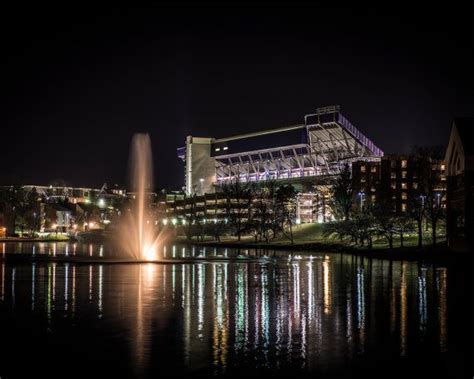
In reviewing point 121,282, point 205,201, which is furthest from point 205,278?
point 205,201

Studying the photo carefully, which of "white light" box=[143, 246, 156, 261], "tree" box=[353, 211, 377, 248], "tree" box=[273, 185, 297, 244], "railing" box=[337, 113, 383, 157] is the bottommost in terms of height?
"white light" box=[143, 246, 156, 261]

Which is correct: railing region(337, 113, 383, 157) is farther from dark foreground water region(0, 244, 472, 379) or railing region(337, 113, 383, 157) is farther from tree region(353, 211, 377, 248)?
dark foreground water region(0, 244, 472, 379)

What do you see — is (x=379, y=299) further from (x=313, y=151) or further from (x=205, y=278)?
(x=313, y=151)

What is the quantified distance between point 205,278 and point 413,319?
1841 centimetres

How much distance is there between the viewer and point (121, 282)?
35031 mm

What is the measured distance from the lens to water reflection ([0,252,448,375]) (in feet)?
53.3

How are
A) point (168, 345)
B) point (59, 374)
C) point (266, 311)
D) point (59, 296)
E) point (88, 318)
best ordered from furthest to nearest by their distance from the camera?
point (59, 296), point (266, 311), point (88, 318), point (168, 345), point (59, 374)

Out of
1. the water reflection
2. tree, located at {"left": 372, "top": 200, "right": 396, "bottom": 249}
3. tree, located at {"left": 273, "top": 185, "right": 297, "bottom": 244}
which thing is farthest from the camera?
tree, located at {"left": 273, "top": 185, "right": 297, "bottom": 244}

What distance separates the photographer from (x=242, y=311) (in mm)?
23500

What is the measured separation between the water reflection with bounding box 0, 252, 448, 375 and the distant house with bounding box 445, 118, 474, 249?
21.9m

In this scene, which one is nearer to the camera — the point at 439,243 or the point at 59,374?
the point at 59,374

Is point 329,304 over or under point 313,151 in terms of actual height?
under

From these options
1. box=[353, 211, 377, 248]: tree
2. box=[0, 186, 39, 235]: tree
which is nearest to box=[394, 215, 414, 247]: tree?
box=[353, 211, 377, 248]: tree

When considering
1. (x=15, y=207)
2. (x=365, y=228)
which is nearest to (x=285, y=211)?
(x=365, y=228)
